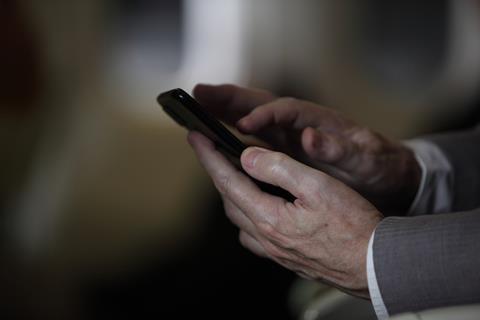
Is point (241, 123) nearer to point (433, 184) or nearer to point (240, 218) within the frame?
point (240, 218)

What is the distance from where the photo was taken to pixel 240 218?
2.48ft

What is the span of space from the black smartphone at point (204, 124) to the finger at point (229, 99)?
92 mm

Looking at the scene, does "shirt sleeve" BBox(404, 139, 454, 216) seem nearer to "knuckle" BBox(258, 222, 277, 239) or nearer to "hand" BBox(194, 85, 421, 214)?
"hand" BBox(194, 85, 421, 214)

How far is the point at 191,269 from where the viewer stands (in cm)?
240

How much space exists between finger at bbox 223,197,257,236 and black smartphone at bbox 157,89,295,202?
39mm

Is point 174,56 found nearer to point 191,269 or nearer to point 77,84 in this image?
point 77,84

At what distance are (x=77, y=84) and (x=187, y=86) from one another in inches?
21.3

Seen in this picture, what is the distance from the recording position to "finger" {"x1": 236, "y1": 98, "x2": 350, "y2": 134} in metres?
0.82

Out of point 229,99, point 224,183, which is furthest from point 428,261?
point 229,99

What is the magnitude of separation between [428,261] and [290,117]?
1.03ft

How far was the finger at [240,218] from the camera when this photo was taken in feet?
2.43

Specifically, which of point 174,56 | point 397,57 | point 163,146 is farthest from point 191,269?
point 397,57

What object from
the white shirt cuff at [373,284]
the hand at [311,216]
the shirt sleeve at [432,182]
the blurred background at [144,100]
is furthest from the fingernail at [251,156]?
the blurred background at [144,100]

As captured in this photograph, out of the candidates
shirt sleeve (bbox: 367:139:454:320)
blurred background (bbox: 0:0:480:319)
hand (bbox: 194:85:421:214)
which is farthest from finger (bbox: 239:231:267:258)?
blurred background (bbox: 0:0:480:319)
